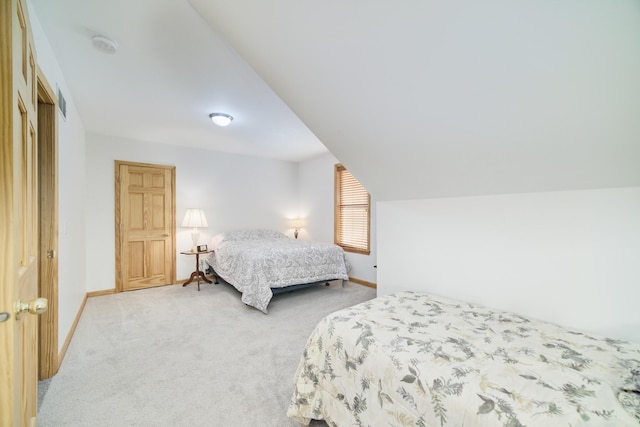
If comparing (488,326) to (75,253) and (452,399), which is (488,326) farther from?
(75,253)

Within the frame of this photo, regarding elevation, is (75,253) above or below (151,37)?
below

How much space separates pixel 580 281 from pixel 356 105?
1642 mm

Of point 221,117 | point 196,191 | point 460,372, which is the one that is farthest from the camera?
point 196,191

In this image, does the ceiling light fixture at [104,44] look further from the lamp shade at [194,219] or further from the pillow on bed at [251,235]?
the pillow on bed at [251,235]

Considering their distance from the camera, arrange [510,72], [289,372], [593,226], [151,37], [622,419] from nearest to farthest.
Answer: [622,419] → [510,72] → [593,226] → [151,37] → [289,372]

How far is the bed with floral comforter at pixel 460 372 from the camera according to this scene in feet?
2.88

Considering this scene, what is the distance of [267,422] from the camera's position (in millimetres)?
1543

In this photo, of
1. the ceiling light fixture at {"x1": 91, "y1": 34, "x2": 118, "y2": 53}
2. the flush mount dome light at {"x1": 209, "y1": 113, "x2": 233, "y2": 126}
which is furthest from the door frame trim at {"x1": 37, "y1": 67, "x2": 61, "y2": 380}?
the flush mount dome light at {"x1": 209, "y1": 113, "x2": 233, "y2": 126}

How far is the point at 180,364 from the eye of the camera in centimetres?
213

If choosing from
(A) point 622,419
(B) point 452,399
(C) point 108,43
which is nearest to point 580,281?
(A) point 622,419

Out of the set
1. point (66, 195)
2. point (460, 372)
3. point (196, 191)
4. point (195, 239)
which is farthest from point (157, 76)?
point (460, 372)

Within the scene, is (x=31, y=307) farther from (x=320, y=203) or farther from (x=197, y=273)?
(x=320, y=203)

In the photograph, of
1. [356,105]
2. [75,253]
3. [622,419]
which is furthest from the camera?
[75,253]

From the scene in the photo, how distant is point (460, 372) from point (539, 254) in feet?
3.57
